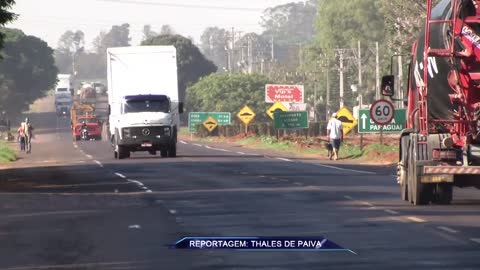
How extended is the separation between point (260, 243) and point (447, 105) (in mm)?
7337

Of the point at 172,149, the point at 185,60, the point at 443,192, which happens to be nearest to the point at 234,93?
the point at 185,60

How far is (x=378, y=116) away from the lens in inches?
1938

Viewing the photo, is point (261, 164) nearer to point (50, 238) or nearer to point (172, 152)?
point (172, 152)

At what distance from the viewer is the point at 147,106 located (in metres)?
52.8

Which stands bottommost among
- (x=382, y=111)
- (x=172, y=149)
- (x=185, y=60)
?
(x=172, y=149)

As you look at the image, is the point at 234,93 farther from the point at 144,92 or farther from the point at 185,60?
the point at 144,92

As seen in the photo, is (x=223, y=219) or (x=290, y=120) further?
(x=290, y=120)

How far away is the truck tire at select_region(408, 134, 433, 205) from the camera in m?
25.0

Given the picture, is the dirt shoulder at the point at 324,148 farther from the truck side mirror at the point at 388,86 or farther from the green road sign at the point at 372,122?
the truck side mirror at the point at 388,86

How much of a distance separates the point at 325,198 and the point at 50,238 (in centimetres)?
944

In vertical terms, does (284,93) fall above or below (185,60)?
below

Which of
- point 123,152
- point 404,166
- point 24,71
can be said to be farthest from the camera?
point 24,71

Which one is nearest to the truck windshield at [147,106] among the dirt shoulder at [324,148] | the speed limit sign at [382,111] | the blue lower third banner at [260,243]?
the dirt shoulder at [324,148]

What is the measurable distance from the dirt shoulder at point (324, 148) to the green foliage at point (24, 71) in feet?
211
